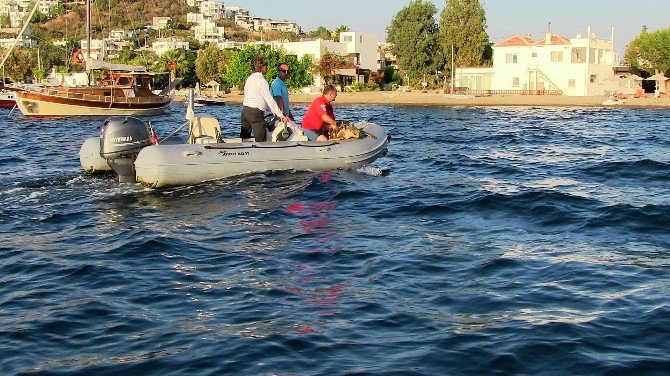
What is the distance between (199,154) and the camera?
14.1 meters

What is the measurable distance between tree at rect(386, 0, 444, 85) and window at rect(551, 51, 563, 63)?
1695 cm

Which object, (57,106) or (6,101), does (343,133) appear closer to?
(57,106)

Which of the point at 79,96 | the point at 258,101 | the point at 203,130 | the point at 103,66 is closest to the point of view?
the point at 258,101

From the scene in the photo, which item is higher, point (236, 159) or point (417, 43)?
point (417, 43)

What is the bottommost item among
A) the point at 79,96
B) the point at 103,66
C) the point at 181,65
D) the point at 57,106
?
the point at 57,106

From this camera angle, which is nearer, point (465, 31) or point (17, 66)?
point (465, 31)

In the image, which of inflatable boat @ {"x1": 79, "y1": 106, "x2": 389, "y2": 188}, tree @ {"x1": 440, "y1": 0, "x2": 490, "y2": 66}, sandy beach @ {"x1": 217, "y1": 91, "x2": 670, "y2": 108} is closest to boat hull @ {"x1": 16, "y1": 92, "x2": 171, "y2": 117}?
inflatable boat @ {"x1": 79, "y1": 106, "x2": 389, "y2": 188}

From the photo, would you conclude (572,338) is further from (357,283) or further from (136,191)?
(136,191)

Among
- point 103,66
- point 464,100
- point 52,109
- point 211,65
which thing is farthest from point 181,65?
point 52,109

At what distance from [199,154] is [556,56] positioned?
2775 inches

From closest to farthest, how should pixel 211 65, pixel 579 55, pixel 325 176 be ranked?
pixel 325 176 → pixel 579 55 → pixel 211 65

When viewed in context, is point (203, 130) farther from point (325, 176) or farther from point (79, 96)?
point (79, 96)

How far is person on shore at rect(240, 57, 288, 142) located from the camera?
1454cm

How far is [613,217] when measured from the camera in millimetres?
11688
